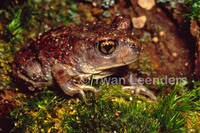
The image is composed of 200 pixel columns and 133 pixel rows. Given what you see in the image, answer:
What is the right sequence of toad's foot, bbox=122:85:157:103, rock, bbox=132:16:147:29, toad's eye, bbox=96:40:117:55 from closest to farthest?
toad's eye, bbox=96:40:117:55, toad's foot, bbox=122:85:157:103, rock, bbox=132:16:147:29

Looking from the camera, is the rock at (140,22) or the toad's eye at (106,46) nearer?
the toad's eye at (106,46)

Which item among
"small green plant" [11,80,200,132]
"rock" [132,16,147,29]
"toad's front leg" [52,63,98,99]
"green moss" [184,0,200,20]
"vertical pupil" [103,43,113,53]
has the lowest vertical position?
"small green plant" [11,80,200,132]

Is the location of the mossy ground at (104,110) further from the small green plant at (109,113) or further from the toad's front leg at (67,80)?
the toad's front leg at (67,80)

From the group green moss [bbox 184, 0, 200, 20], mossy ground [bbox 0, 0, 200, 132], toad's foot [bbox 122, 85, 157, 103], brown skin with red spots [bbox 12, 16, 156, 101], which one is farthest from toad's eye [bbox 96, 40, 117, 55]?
green moss [bbox 184, 0, 200, 20]

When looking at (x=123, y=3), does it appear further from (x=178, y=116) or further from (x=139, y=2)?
(x=178, y=116)

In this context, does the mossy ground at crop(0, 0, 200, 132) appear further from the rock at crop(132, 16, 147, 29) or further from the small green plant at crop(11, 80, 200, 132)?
the rock at crop(132, 16, 147, 29)

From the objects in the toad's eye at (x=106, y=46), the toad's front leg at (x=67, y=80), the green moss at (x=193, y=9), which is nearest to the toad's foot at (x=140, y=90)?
the toad's front leg at (x=67, y=80)

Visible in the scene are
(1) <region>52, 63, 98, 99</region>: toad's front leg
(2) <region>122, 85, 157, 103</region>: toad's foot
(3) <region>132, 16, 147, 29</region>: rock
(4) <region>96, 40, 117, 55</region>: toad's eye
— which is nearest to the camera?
(4) <region>96, 40, 117, 55</region>: toad's eye
